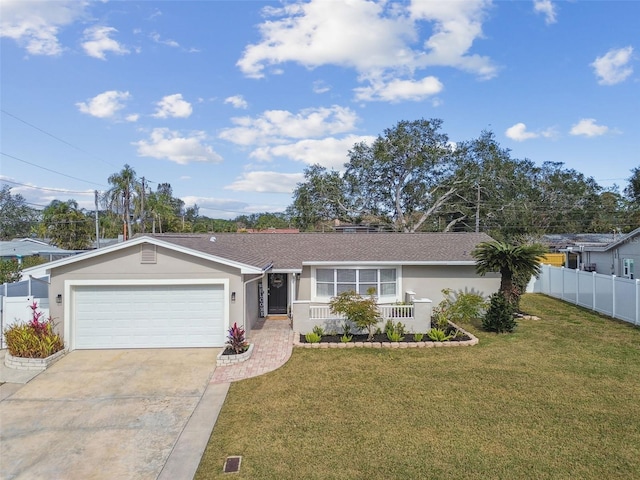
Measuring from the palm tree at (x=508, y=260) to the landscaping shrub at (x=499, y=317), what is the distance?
2.62ft

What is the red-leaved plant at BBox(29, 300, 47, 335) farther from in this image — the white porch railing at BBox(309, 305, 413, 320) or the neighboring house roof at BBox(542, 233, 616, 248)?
the neighboring house roof at BBox(542, 233, 616, 248)

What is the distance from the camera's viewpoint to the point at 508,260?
1409cm

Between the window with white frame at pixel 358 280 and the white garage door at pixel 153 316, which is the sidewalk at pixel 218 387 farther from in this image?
the window with white frame at pixel 358 280

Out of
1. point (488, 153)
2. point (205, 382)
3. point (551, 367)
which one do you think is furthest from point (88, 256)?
point (488, 153)

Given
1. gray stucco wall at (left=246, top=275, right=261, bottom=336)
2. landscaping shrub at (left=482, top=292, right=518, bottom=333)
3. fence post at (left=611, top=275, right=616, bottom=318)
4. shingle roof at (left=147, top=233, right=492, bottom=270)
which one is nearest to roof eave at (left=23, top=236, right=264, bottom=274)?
gray stucco wall at (left=246, top=275, right=261, bottom=336)

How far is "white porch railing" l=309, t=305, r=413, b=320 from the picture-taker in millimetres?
13250

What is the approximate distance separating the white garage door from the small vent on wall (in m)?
0.87

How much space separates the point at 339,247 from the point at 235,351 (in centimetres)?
820

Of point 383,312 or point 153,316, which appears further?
point 383,312

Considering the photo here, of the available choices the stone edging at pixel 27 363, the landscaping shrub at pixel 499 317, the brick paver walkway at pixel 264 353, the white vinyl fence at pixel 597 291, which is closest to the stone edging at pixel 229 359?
the brick paver walkway at pixel 264 353

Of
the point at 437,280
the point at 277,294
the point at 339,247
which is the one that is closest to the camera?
the point at 437,280

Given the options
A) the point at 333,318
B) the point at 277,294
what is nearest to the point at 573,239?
the point at 277,294

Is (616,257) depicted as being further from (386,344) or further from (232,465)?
(232,465)

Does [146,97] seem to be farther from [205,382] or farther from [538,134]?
[538,134]
